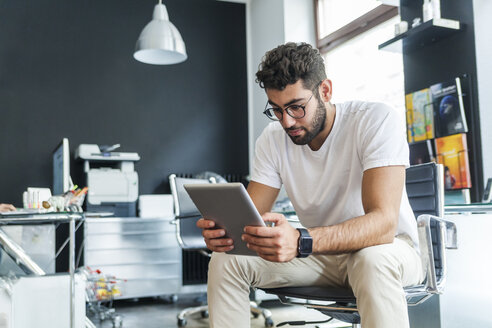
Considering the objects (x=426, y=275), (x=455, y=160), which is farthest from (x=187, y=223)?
(x=426, y=275)

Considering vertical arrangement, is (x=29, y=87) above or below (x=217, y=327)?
above

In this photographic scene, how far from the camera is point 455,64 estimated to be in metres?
3.12

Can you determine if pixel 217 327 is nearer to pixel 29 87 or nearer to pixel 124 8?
pixel 29 87

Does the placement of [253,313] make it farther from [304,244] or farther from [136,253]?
[304,244]

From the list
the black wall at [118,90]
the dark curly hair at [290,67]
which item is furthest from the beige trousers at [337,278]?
the black wall at [118,90]

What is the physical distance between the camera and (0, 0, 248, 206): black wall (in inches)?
190

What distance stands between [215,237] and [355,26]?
3.56 meters

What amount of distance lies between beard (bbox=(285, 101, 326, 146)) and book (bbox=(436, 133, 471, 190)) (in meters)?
1.67

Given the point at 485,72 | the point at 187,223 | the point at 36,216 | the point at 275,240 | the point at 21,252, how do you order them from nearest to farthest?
1. the point at 275,240
2. the point at 36,216
3. the point at 21,252
4. the point at 485,72
5. the point at 187,223

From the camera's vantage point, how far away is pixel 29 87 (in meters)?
4.87

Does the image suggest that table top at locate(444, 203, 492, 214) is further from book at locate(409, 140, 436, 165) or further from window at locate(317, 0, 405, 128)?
window at locate(317, 0, 405, 128)

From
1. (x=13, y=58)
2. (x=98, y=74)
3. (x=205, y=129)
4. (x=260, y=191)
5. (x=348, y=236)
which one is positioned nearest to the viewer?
(x=348, y=236)

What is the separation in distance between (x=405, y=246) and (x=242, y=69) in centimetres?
449

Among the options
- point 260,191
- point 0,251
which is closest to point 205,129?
point 0,251
